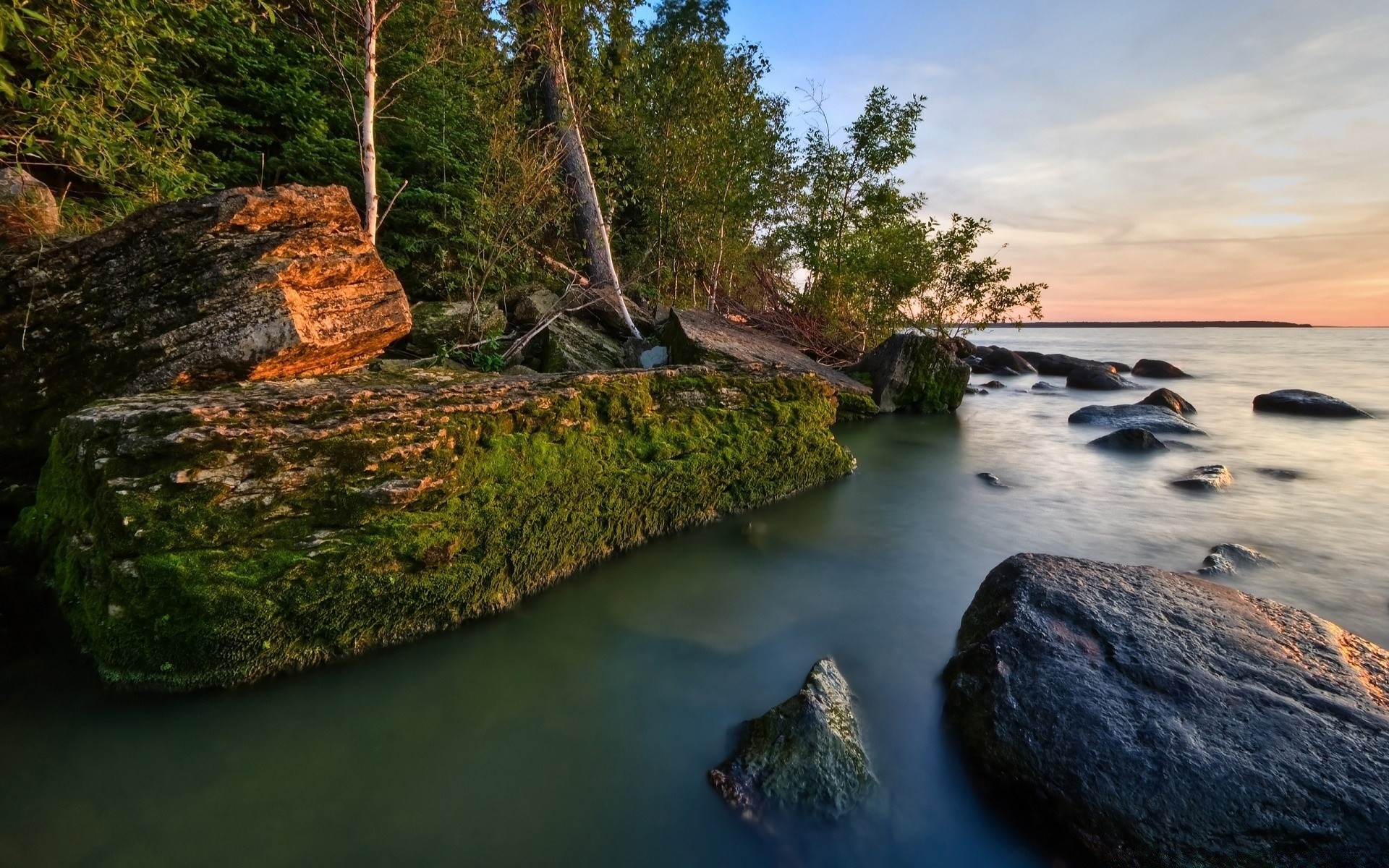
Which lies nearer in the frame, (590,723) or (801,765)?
(801,765)

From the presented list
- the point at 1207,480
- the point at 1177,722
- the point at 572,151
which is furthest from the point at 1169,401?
the point at 572,151

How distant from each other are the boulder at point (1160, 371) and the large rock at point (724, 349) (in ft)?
73.6

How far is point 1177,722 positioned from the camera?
2.42 metres

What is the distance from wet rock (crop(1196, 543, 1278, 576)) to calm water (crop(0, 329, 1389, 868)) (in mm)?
174

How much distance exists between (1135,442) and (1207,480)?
231cm

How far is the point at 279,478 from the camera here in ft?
9.78

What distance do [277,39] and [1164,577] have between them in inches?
503

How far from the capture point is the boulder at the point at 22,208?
13.8ft

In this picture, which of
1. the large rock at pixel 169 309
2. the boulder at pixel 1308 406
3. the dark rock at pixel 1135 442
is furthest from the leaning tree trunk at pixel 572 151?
the boulder at pixel 1308 406

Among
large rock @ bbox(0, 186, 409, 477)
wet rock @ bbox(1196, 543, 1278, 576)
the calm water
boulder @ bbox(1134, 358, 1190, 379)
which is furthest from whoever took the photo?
boulder @ bbox(1134, 358, 1190, 379)

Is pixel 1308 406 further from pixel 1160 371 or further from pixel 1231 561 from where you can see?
pixel 1231 561

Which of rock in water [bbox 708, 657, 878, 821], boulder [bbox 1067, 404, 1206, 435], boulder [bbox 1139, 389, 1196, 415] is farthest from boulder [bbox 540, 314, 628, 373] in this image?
boulder [bbox 1139, 389, 1196, 415]

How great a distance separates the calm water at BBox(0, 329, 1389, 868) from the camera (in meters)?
2.34

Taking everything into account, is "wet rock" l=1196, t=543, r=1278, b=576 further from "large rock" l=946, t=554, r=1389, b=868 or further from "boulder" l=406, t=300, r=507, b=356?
"boulder" l=406, t=300, r=507, b=356
